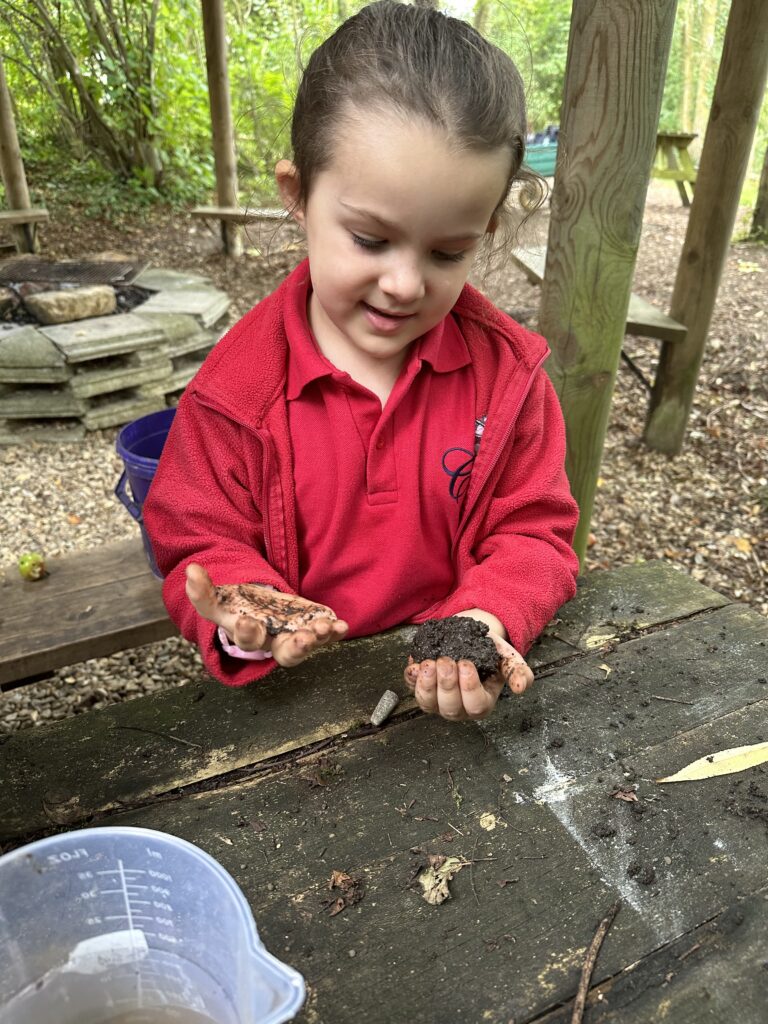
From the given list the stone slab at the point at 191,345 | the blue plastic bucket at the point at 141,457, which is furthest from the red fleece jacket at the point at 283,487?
the stone slab at the point at 191,345

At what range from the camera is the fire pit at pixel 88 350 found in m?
4.30

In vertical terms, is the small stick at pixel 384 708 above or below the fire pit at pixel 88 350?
above

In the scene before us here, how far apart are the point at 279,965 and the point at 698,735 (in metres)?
0.86

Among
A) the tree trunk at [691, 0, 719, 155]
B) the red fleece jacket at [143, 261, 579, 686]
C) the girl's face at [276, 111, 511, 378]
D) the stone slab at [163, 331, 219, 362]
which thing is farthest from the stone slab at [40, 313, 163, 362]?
the tree trunk at [691, 0, 719, 155]

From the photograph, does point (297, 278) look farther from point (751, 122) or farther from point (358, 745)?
point (751, 122)

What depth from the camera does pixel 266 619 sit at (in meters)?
1.20

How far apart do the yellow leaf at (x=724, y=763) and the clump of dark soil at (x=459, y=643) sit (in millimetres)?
307

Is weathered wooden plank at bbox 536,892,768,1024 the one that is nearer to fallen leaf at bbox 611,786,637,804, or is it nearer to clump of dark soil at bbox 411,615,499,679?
fallen leaf at bbox 611,786,637,804

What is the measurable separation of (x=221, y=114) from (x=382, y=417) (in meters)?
6.06

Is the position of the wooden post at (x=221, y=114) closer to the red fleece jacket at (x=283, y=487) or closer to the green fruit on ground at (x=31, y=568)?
the green fruit on ground at (x=31, y=568)

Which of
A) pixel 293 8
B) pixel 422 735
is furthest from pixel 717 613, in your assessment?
pixel 293 8

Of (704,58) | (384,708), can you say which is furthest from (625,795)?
(704,58)

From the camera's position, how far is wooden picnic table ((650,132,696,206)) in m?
9.85

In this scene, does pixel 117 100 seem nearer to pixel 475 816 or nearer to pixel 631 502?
pixel 631 502
